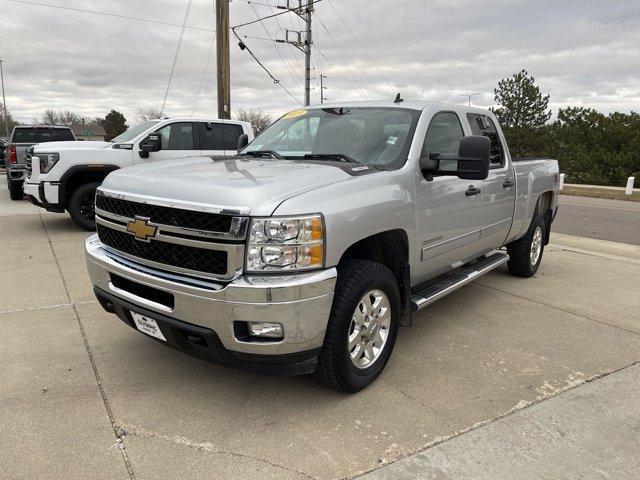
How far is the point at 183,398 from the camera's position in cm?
315

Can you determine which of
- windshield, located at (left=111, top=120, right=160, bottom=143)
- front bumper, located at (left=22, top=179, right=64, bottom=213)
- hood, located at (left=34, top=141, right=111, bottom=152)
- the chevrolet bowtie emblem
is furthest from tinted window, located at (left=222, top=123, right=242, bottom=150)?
the chevrolet bowtie emblem

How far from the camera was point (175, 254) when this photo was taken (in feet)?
9.30

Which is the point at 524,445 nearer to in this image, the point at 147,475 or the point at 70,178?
the point at 147,475

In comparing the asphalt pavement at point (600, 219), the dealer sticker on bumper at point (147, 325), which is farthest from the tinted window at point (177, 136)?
the asphalt pavement at point (600, 219)

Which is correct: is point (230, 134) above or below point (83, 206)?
above

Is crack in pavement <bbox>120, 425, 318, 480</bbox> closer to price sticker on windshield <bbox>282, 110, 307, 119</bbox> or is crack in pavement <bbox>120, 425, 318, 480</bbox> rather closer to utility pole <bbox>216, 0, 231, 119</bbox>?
price sticker on windshield <bbox>282, 110, 307, 119</bbox>

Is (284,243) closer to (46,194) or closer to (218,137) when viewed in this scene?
(46,194)

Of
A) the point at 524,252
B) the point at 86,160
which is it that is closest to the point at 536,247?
the point at 524,252

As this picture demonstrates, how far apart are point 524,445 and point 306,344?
130 cm

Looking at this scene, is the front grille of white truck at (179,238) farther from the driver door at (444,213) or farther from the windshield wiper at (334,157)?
the driver door at (444,213)

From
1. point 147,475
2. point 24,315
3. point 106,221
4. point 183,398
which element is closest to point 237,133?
point 24,315

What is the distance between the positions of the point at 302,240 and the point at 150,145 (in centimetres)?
681

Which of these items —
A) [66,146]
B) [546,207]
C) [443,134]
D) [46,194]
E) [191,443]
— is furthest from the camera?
[66,146]

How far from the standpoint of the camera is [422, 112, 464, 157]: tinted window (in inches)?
154
